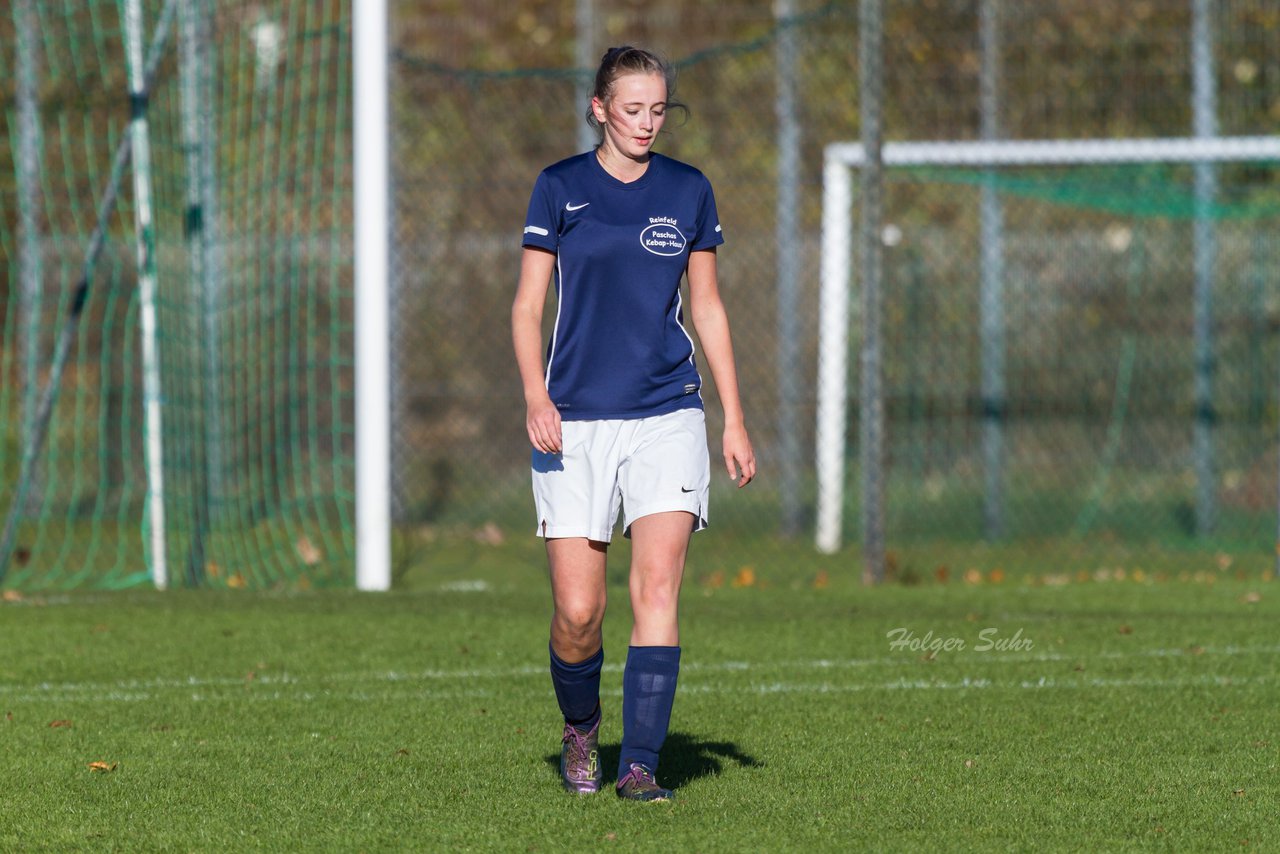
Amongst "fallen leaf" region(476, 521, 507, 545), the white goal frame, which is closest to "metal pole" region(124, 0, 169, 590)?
"fallen leaf" region(476, 521, 507, 545)

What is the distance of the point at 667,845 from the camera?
4043mm

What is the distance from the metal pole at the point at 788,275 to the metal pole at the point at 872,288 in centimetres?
278

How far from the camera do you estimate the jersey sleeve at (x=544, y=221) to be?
4.41 meters

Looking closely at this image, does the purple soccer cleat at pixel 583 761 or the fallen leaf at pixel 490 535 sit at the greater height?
the purple soccer cleat at pixel 583 761

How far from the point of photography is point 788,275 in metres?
12.5

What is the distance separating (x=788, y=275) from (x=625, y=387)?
27.0 ft

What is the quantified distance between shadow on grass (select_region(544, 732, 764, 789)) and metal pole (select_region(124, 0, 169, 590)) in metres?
4.53

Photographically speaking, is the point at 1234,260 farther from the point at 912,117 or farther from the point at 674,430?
the point at 674,430

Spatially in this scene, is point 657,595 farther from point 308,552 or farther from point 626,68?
point 308,552

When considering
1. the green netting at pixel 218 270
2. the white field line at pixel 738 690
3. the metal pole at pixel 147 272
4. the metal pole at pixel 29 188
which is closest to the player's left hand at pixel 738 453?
the white field line at pixel 738 690

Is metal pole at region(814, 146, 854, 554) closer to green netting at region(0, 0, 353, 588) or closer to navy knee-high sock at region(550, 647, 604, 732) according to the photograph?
green netting at region(0, 0, 353, 588)

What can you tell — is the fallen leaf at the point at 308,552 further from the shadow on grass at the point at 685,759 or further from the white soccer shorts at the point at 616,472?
the white soccer shorts at the point at 616,472

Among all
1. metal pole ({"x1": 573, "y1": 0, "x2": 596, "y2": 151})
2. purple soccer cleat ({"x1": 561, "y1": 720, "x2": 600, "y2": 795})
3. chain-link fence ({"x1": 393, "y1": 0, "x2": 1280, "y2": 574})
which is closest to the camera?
purple soccer cleat ({"x1": 561, "y1": 720, "x2": 600, "y2": 795})

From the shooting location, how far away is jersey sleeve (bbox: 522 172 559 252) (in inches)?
173
